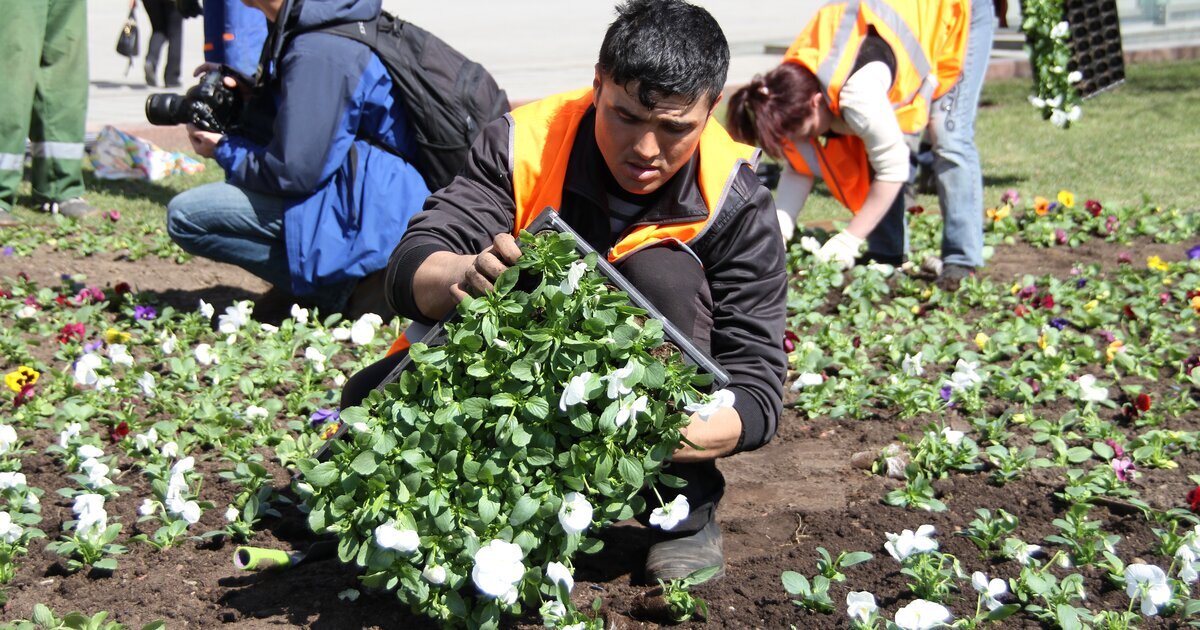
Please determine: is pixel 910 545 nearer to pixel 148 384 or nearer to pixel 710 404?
pixel 710 404

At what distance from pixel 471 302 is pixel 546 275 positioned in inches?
5.1

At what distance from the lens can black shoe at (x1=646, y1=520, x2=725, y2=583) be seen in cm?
252

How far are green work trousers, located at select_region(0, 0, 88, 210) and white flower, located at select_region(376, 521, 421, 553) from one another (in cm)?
A: 446

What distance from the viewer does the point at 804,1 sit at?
63.5ft

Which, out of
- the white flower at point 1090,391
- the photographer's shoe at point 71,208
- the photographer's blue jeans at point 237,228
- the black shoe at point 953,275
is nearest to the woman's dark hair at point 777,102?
the black shoe at point 953,275

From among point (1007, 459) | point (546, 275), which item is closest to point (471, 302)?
point (546, 275)

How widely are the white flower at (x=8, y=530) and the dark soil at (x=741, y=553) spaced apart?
0.06 m

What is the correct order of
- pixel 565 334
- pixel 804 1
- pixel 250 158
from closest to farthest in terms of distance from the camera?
pixel 565 334 < pixel 250 158 < pixel 804 1

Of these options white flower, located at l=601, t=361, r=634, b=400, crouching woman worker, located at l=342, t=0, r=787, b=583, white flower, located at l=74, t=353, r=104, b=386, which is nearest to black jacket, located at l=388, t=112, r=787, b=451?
crouching woman worker, located at l=342, t=0, r=787, b=583

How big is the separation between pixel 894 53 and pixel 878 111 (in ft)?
0.77

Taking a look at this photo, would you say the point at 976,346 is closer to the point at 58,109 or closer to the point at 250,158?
the point at 250,158

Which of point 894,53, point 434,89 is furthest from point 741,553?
point 894,53

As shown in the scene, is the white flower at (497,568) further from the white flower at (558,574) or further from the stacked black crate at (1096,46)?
the stacked black crate at (1096,46)

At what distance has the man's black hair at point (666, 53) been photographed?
235cm
